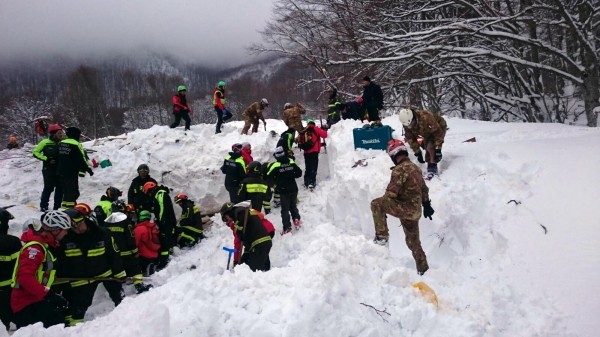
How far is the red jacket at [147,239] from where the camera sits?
6.43 meters

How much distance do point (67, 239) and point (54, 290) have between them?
904 mm

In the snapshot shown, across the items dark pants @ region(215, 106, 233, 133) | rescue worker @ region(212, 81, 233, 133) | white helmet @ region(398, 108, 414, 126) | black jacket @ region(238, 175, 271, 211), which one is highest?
rescue worker @ region(212, 81, 233, 133)

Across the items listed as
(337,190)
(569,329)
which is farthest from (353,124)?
(569,329)

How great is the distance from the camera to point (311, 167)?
9336 millimetres

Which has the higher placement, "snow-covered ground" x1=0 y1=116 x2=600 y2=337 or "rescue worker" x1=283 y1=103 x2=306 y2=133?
"rescue worker" x1=283 y1=103 x2=306 y2=133

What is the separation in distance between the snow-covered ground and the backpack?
154 cm

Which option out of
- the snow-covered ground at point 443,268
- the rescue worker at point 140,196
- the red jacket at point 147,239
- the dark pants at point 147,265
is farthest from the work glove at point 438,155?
the rescue worker at point 140,196

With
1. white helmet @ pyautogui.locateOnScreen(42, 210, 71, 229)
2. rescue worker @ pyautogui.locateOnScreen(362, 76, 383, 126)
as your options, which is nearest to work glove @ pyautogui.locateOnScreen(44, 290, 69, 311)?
white helmet @ pyautogui.locateOnScreen(42, 210, 71, 229)

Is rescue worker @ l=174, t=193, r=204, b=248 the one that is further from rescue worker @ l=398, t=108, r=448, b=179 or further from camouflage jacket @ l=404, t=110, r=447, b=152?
camouflage jacket @ l=404, t=110, r=447, b=152

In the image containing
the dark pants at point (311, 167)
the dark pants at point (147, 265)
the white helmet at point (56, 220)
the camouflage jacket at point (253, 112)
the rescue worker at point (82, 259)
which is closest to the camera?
the white helmet at point (56, 220)

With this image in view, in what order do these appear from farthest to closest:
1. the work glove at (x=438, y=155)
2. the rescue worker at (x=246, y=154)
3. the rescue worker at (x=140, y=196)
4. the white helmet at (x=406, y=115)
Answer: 1. the rescue worker at (x=246, y=154)
2. the rescue worker at (x=140, y=196)
3. the work glove at (x=438, y=155)
4. the white helmet at (x=406, y=115)

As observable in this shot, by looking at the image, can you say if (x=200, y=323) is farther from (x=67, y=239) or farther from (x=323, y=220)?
(x=323, y=220)

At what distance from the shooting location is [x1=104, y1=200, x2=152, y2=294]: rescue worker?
18.9 feet

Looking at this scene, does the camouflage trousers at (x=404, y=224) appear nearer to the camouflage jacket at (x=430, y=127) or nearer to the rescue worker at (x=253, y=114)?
the camouflage jacket at (x=430, y=127)
